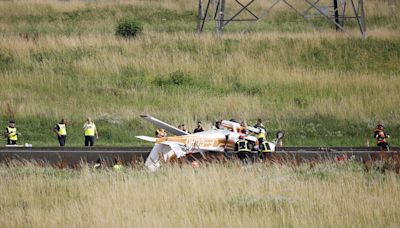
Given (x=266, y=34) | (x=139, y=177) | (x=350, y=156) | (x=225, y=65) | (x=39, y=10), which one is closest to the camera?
(x=139, y=177)

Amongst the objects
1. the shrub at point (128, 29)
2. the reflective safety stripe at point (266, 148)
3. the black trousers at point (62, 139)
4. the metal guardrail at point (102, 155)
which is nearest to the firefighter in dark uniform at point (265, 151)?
the reflective safety stripe at point (266, 148)

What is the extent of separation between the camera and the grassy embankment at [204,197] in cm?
1908

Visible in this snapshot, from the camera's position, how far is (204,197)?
21281 millimetres

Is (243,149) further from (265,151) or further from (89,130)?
(89,130)

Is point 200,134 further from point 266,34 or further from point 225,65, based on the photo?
point 266,34

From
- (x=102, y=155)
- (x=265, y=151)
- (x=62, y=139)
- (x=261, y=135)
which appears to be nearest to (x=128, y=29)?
(x=62, y=139)

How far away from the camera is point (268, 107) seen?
38.4m

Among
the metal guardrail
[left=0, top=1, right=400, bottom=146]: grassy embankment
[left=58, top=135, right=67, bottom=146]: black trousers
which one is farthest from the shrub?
the metal guardrail

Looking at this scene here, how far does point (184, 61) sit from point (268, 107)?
700 cm

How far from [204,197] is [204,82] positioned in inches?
809

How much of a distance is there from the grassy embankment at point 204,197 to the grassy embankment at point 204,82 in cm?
1150

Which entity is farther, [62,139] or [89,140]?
[62,139]

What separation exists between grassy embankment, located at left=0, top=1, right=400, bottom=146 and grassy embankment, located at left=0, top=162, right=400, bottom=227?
1150 centimetres

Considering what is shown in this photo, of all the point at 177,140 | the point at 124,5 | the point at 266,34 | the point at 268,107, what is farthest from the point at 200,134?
the point at 124,5
